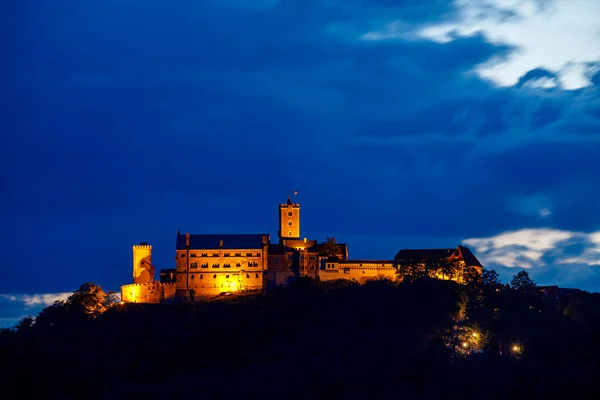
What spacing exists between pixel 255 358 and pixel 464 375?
1023 inches

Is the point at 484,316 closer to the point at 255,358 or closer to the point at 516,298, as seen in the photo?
the point at 516,298

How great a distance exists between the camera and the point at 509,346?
9800 cm

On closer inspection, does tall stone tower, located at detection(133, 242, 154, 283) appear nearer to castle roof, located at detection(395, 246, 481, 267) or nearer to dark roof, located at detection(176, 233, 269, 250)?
dark roof, located at detection(176, 233, 269, 250)

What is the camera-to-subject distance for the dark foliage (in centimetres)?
9062

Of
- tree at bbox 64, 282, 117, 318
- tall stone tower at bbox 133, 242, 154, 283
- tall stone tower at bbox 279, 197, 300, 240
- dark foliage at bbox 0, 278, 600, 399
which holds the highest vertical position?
tall stone tower at bbox 279, 197, 300, 240

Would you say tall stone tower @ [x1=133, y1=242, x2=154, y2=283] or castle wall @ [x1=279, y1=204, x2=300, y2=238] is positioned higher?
castle wall @ [x1=279, y1=204, x2=300, y2=238]

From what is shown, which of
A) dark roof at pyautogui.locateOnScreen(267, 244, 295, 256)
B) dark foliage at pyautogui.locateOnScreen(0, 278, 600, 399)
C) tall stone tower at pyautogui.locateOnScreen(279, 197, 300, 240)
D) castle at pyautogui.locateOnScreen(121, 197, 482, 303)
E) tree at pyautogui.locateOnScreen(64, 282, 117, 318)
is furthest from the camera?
tall stone tower at pyautogui.locateOnScreen(279, 197, 300, 240)

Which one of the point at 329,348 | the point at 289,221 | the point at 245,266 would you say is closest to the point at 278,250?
Result: the point at 245,266

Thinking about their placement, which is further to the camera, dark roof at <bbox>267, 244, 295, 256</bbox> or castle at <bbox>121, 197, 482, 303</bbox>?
dark roof at <bbox>267, 244, 295, 256</bbox>

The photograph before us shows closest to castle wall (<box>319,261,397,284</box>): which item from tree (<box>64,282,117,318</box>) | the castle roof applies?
the castle roof

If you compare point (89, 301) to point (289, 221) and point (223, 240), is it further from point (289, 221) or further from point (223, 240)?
point (289, 221)

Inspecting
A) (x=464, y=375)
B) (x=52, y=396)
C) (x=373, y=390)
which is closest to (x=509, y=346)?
(x=464, y=375)

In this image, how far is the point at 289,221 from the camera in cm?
14875

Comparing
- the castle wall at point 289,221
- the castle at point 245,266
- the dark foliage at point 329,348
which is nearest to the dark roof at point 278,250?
the castle at point 245,266
